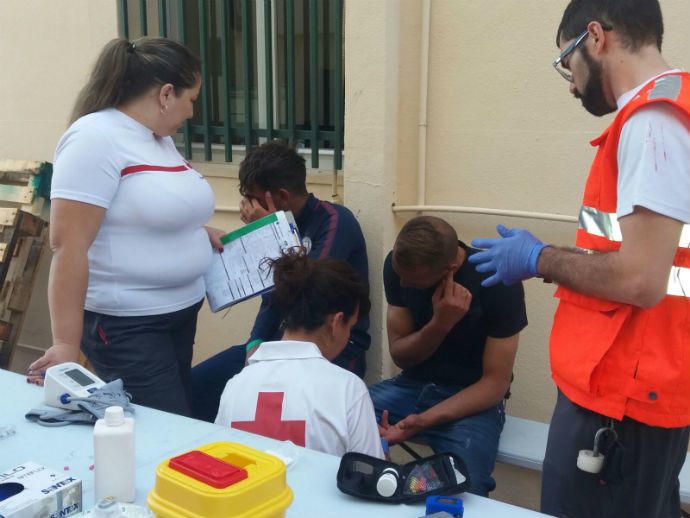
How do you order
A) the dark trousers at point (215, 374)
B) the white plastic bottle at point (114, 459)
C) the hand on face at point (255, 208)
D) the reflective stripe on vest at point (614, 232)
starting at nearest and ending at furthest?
the white plastic bottle at point (114, 459) < the reflective stripe on vest at point (614, 232) < the dark trousers at point (215, 374) < the hand on face at point (255, 208)

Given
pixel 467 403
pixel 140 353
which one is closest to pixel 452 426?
pixel 467 403

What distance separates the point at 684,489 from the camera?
2221mm

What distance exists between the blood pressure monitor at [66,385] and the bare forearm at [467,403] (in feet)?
3.99

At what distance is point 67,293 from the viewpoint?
1.98 meters

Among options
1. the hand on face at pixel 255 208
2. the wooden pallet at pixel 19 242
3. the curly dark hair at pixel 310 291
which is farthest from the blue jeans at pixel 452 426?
the wooden pallet at pixel 19 242

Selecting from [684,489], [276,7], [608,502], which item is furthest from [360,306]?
[276,7]

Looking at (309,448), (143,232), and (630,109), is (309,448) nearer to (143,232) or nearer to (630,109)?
(143,232)

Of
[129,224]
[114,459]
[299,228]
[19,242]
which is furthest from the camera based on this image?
[19,242]

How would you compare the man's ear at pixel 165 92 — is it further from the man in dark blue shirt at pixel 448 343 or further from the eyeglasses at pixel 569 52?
the eyeglasses at pixel 569 52

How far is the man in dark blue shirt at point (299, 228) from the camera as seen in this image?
9.00 ft

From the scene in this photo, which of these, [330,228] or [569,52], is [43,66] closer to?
[330,228]

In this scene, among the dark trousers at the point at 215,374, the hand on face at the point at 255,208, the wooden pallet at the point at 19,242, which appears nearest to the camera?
the dark trousers at the point at 215,374

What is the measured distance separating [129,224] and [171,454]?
80 centimetres

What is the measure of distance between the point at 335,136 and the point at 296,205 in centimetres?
52
